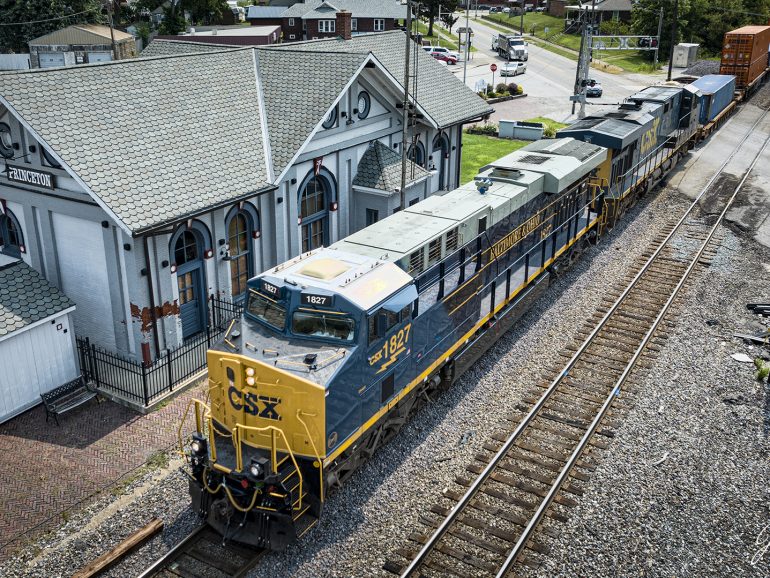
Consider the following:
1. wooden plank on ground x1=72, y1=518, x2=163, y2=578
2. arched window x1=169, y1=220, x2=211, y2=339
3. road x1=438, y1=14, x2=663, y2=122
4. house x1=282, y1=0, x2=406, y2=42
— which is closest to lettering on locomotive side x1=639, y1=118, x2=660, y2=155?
road x1=438, y1=14, x2=663, y2=122

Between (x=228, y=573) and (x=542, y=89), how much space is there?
64.2 meters

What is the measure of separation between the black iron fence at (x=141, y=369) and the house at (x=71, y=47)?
197 ft

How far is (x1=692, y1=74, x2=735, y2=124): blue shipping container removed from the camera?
151 ft

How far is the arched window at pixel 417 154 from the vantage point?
30.7 metres

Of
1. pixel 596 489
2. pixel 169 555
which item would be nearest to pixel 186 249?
pixel 169 555

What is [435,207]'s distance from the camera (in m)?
20.5

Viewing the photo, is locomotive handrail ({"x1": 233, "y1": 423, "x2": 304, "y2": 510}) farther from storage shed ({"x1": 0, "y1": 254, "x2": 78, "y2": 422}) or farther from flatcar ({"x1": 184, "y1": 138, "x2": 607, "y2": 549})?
storage shed ({"x1": 0, "y1": 254, "x2": 78, "y2": 422})

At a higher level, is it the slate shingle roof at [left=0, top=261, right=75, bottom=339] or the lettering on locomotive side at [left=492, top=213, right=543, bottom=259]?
the lettering on locomotive side at [left=492, top=213, right=543, bottom=259]

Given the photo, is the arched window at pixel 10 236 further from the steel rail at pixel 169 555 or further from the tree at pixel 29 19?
the tree at pixel 29 19

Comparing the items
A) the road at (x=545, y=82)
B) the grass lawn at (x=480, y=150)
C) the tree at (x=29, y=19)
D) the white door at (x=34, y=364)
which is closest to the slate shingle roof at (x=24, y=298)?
the white door at (x=34, y=364)

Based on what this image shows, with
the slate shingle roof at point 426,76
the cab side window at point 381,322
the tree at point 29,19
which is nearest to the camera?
the cab side window at point 381,322

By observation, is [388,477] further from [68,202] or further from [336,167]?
[336,167]

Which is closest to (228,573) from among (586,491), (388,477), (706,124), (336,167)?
(388,477)

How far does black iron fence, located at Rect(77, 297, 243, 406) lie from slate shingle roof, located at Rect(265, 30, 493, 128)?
1421cm
